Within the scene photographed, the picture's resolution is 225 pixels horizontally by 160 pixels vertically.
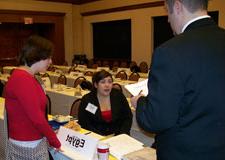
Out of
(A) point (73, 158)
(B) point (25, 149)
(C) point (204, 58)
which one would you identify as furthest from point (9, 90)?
(C) point (204, 58)

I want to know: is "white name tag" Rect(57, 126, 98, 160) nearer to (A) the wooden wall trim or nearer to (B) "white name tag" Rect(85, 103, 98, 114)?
(B) "white name tag" Rect(85, 103, 98, 114)

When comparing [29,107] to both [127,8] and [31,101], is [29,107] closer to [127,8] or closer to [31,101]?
[31,101]

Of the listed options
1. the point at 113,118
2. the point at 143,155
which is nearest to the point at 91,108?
the point at 113,118

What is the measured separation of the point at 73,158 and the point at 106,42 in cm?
1026

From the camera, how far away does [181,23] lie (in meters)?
1.33

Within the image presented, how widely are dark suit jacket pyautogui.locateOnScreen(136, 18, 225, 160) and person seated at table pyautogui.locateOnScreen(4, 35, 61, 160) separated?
2.97ft

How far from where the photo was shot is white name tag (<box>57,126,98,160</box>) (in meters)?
2.04

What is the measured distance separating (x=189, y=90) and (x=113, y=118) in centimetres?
194

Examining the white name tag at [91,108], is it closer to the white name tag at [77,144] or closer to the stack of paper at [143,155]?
the white name tag at [77,144]

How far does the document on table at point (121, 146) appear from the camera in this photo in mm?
2065

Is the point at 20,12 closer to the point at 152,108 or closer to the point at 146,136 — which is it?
the point at 146,136

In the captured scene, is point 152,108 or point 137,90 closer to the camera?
point 152,108

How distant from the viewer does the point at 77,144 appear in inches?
84.8

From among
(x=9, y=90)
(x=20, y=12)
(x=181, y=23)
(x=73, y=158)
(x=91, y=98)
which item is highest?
(x=20, y=12)
